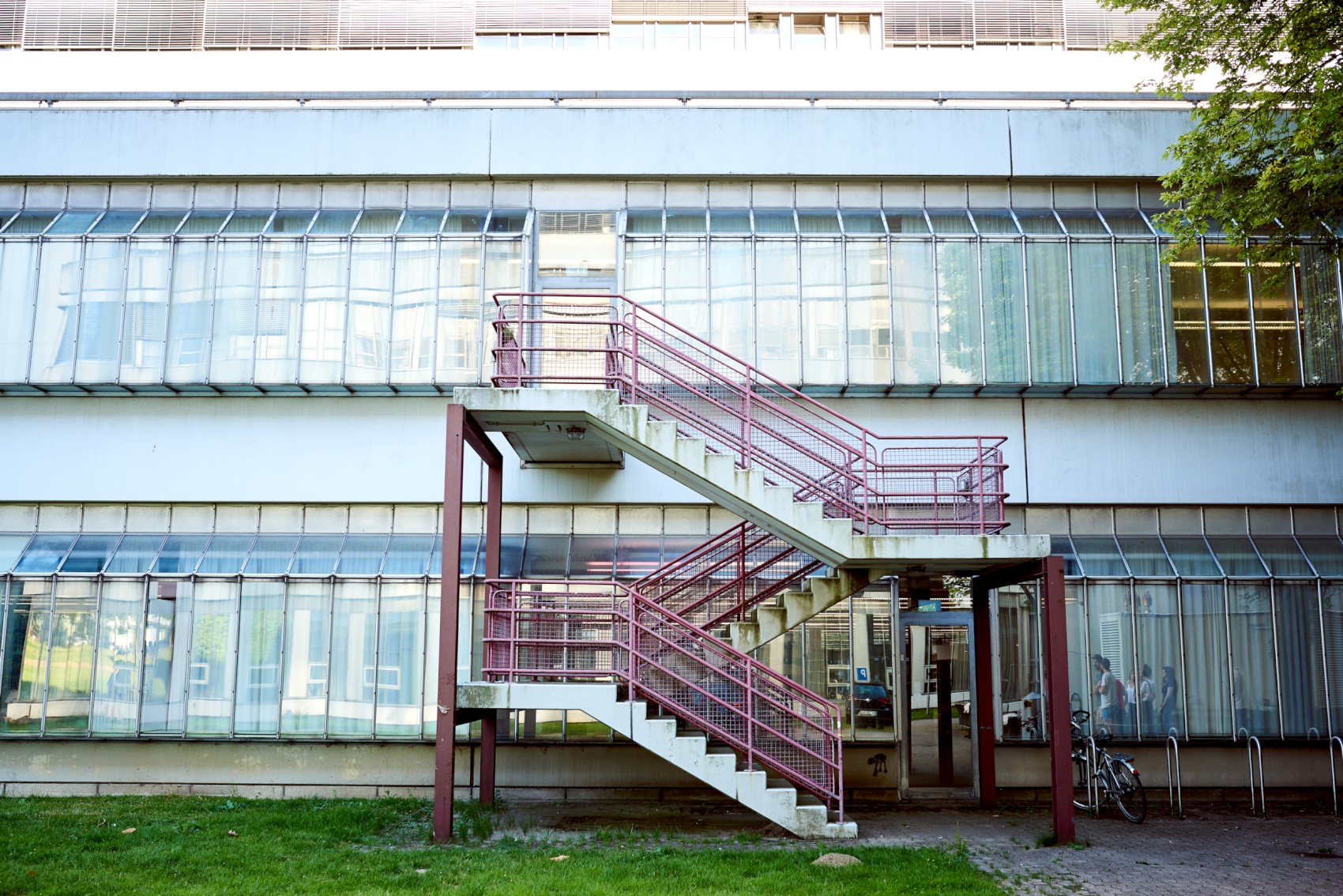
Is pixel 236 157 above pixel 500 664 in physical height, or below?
above

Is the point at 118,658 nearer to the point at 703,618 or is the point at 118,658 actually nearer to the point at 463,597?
the point at 463,597

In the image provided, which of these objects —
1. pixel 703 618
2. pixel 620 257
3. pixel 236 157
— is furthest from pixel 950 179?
pixel 236 157

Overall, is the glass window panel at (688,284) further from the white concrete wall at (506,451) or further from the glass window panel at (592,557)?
the glass window panel at (592,557)

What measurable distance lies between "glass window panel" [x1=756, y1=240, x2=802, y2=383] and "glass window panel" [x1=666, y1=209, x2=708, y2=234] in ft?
3.52

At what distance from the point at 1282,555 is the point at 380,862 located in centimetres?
1396

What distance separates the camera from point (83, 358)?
56.9ft

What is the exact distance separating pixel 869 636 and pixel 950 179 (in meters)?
7.80

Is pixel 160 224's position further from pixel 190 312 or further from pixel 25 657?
pixel 25 657

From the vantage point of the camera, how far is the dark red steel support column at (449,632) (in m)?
12.2

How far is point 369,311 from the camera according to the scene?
57.3 ft

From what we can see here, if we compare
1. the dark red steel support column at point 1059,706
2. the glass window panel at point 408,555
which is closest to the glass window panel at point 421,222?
the glass window panel at point 408,555

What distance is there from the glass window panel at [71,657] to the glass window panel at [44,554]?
0.43 metres

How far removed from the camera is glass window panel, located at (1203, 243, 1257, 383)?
17328 millimetres

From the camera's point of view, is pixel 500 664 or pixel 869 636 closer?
pixel 500 664
